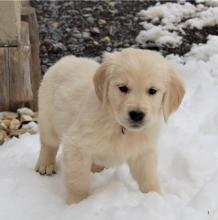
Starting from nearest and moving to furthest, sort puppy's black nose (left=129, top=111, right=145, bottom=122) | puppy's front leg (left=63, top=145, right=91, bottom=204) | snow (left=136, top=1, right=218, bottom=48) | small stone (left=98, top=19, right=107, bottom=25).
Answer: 1. puppy's black nose (left=129, top=111, right=145, bottom=122)
2. puppy's front leg (left=63, top=145, right=91, bottom=204)
3. snow (left=136, top=1, right=218, bottom=48)
4. small stone (left=98, top=19, right=107, bottom=25)

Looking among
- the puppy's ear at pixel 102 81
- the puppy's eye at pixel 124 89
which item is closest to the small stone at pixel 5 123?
the puppy's ear at pixel 102 81

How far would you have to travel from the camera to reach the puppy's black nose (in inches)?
123

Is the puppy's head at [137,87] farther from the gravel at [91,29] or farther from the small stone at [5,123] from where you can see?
the gravel at [91,29]

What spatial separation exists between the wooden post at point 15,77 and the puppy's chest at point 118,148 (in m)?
2.05

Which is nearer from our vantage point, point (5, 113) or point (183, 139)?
point (183, 139)

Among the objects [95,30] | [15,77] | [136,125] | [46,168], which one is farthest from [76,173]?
[95,30]

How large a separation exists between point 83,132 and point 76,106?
1.10ft

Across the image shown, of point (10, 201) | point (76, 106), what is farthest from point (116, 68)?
point (10, 201)

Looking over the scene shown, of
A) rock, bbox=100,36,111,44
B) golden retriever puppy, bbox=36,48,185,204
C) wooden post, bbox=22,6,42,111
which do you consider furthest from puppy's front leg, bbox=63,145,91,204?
rock, bbox=100,36,111,44

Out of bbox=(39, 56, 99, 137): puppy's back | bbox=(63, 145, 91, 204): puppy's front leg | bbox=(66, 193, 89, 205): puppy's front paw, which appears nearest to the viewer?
bbox=(63, 145, 91, 204): puppy's front leg

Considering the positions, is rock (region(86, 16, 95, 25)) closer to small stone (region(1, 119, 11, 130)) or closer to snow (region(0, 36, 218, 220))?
snow (region(0, 36, 218, 220))

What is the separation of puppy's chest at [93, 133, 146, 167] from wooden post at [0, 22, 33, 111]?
2055mm

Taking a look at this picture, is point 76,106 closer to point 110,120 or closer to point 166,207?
point 110,120

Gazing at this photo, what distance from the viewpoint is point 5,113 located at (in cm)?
538
